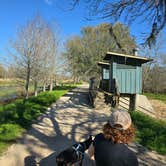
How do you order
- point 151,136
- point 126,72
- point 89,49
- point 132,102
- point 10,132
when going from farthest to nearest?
point 89,49 < point 132,102 < point 126,72 < point 151,136 < point 10,132

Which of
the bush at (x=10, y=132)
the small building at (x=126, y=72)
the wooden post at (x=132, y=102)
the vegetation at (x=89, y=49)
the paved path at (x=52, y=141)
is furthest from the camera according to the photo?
the vegetation at (x=89, y=49)

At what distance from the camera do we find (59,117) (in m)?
10.1

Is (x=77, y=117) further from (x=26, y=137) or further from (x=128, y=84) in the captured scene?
(x=128, y=84)

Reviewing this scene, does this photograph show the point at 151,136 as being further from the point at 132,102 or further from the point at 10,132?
the point at 132,102

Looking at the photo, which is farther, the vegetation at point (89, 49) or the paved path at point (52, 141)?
the vegetation at point (89, 49)

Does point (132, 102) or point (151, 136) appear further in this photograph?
point (132, 102)

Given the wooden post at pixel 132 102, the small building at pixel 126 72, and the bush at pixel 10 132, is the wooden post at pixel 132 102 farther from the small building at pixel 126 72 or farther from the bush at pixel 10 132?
the bush at pixel 10 132

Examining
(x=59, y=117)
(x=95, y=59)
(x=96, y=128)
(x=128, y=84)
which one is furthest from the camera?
(x=95, y=59)

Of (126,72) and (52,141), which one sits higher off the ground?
(126,72)

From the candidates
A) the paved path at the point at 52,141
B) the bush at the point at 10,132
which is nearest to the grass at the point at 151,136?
the paved path at the point at 52,141

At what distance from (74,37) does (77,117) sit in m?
36.1

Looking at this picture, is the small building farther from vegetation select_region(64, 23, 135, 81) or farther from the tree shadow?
vegetation select_region(64, 23, 135, 81)

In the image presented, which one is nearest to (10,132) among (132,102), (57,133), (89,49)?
(57,133)

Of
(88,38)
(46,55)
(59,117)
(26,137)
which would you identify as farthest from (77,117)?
(88,38)
